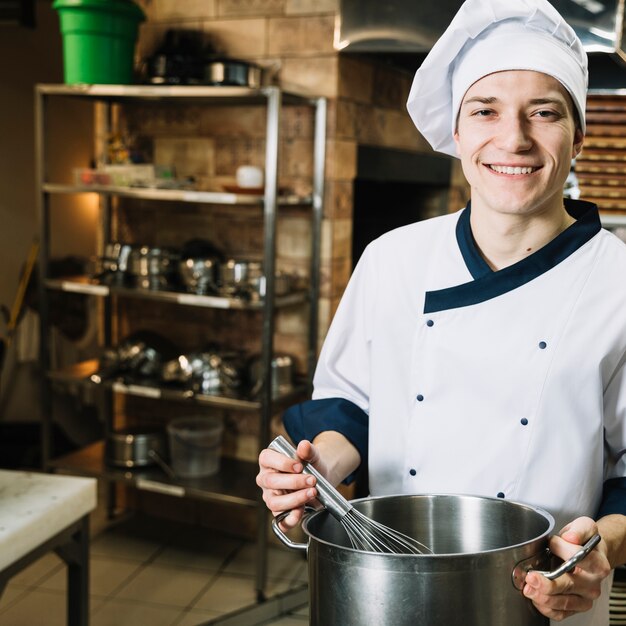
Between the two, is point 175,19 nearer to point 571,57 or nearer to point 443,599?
point 571,57

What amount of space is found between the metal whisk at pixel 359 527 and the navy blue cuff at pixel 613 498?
301 millimetres

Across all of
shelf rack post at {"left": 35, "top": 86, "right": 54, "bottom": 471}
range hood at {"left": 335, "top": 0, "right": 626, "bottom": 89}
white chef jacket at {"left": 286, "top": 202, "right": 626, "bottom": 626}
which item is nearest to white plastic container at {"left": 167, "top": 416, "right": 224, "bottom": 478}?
shelf rack post at {"left": 35, "top": 86, "right": 54, "bottom": 471}

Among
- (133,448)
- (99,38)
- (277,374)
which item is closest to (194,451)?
(133,448)

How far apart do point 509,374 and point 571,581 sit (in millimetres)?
367

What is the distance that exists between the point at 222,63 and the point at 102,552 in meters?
2.06

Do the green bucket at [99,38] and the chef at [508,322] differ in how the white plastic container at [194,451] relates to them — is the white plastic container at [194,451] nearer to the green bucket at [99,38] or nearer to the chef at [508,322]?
the green bucket at [99,38]

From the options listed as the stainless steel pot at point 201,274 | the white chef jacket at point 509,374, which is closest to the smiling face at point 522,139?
the white chef jacket at point 509,374

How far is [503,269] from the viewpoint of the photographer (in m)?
1.35

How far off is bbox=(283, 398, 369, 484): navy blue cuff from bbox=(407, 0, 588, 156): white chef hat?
54 centimetres

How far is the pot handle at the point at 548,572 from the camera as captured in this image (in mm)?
1002

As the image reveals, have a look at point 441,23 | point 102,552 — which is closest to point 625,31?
point 441,23

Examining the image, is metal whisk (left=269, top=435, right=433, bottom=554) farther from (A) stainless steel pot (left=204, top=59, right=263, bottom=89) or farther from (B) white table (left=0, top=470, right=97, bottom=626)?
(A) stainless steel pot (left=204, top=59, right=263, bottom=89)

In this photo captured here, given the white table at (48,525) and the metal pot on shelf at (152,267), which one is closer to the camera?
the white table at (48,525)

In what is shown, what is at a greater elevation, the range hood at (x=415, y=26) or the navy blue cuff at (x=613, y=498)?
the range hood at (x=415, y=26)
